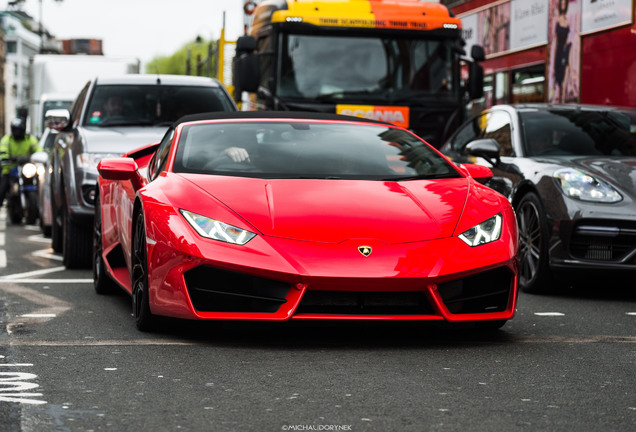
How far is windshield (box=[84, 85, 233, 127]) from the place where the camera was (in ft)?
37.4

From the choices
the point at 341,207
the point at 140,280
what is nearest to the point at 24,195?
the point at 140,280

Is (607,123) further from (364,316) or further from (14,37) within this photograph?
(14,37)

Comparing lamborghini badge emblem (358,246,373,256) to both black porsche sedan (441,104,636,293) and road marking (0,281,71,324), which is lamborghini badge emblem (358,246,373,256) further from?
black porsche sedan (441,104,636,293)

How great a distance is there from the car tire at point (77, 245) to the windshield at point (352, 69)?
4718mm

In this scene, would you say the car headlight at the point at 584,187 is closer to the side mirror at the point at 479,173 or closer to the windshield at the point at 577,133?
the windshield at the point at 577,133

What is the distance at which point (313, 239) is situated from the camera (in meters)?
5.95

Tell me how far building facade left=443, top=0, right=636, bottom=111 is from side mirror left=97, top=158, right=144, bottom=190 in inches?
465

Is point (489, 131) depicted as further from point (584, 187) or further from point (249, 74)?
point (249, 74)

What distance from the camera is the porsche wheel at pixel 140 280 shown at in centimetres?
637

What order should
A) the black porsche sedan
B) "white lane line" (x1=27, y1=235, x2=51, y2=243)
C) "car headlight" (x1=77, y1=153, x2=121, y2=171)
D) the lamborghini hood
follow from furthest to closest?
"white lane line" (x1=27, y1=235, x2=51, y2=243) < "car headlight" (x1=77, y1=153, x2=121, y2=171) < the black porsche sedan < the lamborghini hood

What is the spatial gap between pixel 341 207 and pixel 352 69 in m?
8.55

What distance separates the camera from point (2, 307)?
7.64 metres

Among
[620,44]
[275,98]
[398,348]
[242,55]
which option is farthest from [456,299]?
[620,44]

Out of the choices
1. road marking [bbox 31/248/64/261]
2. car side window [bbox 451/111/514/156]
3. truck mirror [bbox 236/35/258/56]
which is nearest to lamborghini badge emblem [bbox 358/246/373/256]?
car side window [bbox 451/111/514/156]
